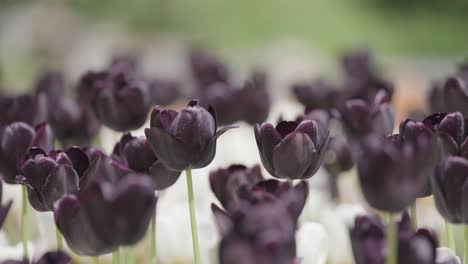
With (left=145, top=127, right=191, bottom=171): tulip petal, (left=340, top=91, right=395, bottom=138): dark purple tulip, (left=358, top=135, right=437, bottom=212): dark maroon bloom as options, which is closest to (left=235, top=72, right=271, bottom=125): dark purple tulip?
(left=340, top=91, right=395, bottom=138): dark purple tulip

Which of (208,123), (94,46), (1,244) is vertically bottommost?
(1,244)

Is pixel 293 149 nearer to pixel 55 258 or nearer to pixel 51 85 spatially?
pixel 55 258

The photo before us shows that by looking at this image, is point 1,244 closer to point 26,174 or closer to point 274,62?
point 26,174

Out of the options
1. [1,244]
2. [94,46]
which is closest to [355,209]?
[1,244]

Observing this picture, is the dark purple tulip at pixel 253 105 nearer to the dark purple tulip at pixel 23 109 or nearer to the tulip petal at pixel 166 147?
the dark purple tulip at pixel 23 109

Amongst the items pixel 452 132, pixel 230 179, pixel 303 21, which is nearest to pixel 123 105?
pixel 230 179

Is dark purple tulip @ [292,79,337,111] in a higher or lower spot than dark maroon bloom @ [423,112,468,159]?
higher

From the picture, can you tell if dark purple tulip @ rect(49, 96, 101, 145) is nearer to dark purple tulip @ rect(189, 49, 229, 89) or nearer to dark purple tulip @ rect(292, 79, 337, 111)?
dark purple tulip @ rect(292, 79, 337, 111)
